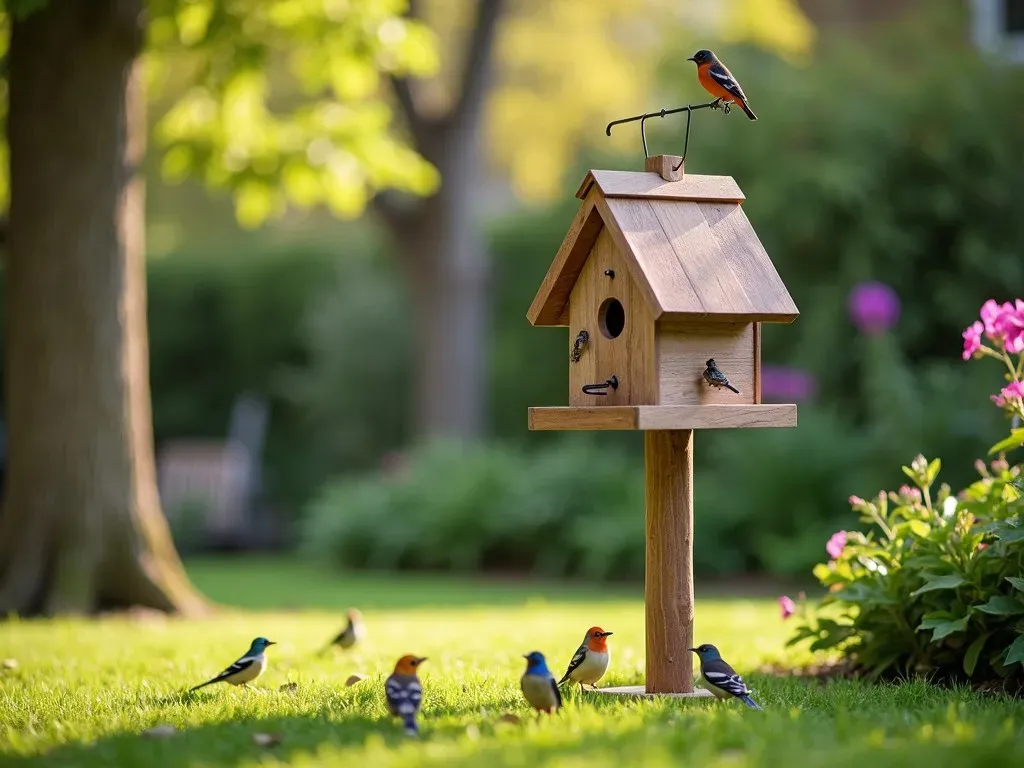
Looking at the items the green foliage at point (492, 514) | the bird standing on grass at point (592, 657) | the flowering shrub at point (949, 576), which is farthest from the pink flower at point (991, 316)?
the green foliage at point (492, 514)

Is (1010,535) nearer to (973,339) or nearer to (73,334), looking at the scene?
(973,339)

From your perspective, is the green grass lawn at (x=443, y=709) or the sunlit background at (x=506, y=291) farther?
the sunlit background at (x=506, y=291)

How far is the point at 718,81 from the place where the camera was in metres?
5.27

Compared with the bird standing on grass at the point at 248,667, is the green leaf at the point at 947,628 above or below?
above

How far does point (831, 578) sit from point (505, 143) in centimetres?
1738

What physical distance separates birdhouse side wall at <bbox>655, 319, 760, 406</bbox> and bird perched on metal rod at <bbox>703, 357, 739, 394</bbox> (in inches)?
1.0

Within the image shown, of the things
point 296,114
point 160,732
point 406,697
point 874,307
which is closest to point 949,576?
point 406,697

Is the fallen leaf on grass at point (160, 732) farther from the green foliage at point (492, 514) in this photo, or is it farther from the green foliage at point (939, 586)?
the green foliage at point (492, 514)

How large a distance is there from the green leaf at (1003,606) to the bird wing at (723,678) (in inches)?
39.7

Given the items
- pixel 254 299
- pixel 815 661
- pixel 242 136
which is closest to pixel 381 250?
pixel 254 299

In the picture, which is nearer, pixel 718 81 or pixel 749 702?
pixel 749 702

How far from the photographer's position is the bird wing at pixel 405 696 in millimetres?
4254

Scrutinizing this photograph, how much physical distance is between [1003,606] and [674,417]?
1.49 meters

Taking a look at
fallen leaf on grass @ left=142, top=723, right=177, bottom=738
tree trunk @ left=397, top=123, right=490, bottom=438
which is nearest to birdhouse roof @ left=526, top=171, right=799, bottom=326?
fallen leaf on grass @ left=142, top=723, right=177, bottom=738
